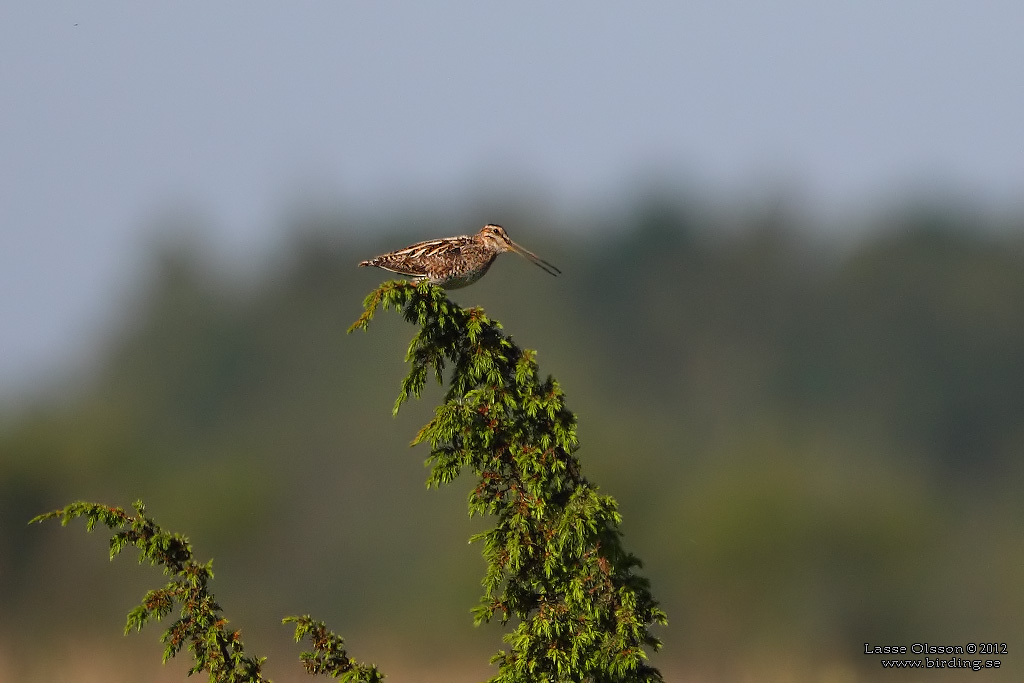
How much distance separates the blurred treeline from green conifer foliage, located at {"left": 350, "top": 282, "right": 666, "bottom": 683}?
398 inches

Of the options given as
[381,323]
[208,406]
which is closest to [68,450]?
[208,406]

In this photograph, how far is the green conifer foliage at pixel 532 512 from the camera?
579 centimetres

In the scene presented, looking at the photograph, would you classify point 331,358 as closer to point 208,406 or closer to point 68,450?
point 208,406

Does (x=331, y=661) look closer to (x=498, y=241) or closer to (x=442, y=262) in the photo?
(x=442, y=262)

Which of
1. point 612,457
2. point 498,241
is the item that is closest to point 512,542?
point 498,241

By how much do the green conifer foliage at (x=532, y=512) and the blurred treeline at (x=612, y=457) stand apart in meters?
10.1

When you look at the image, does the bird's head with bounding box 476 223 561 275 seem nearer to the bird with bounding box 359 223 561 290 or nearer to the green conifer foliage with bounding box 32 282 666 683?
the bird with bounding box 359 223 561 290

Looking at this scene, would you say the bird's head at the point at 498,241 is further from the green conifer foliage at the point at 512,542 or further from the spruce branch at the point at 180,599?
the spruce branch at the point at 180,599

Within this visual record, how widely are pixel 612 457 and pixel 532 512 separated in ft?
76.7

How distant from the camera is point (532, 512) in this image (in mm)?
5809

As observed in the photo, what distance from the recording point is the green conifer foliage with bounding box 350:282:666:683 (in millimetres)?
5789

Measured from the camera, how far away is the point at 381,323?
121 ft

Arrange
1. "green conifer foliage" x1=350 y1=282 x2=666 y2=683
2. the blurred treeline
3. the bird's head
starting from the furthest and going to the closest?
the blurred treeline, the bird's head, "green conifer foliage" x1=350 y1=282 x2=666 y2=683

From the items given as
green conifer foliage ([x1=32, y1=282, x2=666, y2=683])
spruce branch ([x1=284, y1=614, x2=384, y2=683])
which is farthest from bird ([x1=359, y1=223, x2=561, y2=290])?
spruce branch ([x1=284, y1=614, x2=384, y2=683])
